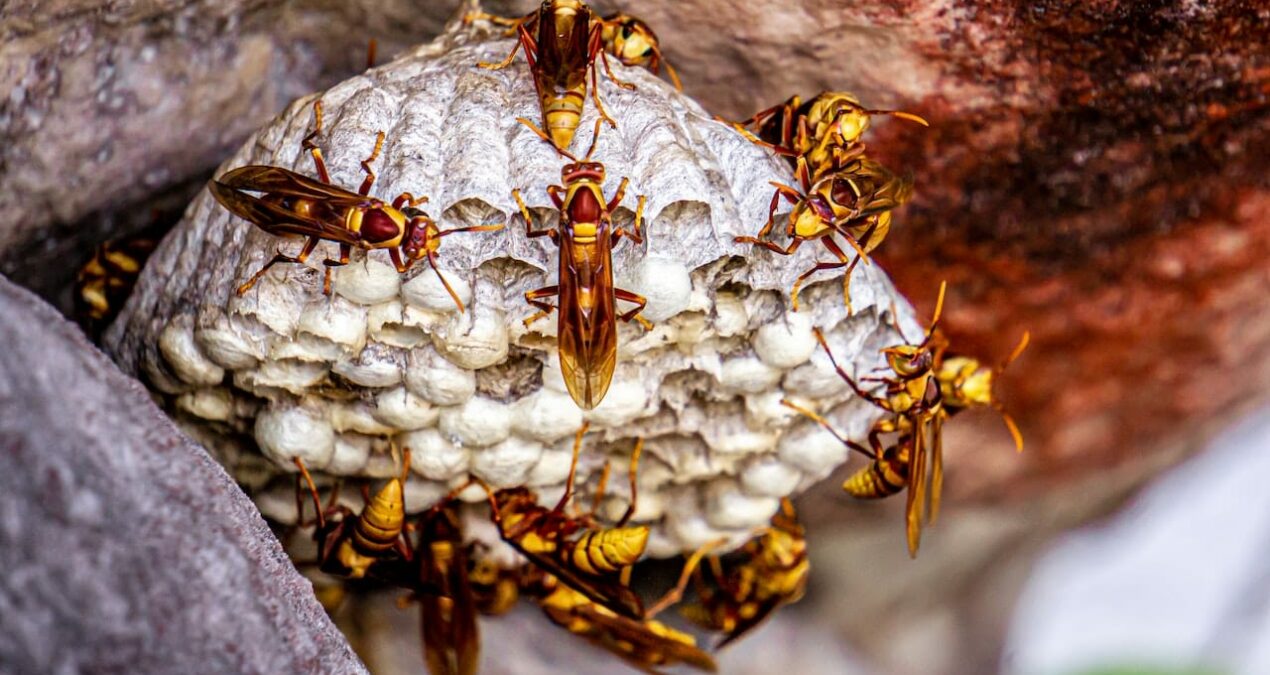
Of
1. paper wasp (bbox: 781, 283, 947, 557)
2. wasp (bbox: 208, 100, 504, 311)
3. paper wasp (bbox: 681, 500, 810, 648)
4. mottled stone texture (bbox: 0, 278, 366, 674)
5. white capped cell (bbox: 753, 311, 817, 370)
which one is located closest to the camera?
mottled stone texture (bbox: 0, 278, 366, 674)

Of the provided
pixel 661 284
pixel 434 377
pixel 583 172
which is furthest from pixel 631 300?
pixel 434 377

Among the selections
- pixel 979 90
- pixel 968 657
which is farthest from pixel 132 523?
pixel 968 657

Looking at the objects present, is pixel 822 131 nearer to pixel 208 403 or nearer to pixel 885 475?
pixel 885 475

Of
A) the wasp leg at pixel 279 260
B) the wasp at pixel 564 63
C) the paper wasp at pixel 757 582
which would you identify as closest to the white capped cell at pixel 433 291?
the wasp leg at pixel 279 260

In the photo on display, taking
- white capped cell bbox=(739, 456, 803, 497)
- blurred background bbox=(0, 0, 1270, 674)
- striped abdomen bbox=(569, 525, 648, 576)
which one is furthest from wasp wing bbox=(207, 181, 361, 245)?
white capped cell bbox=(739, 456, 803, 497)

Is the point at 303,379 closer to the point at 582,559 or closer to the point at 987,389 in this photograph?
the point at 582,559

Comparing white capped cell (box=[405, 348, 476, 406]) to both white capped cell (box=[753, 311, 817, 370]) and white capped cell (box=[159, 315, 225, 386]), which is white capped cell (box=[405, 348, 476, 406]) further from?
white capped cell (box=[753, 311, 817, 370])
